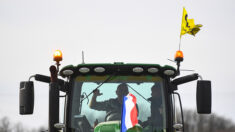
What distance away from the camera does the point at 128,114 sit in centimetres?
654

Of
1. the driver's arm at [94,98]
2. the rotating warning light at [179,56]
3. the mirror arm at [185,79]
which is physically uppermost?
the rotating warning light at [179,56]

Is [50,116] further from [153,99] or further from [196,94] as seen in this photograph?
[196,94]

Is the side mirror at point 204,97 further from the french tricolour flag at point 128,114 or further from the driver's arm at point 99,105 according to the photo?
the driver's arm at point 99,105

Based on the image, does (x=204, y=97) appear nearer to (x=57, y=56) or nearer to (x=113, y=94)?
(x=113, y=94)

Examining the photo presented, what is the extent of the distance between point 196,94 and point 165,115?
1.61ft

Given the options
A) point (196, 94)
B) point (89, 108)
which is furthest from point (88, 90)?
point (196, 94)

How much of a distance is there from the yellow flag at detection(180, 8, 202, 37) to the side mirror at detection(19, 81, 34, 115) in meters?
3.17

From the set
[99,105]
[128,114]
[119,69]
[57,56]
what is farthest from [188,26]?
[128,114]

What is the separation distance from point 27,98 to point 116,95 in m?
1.14

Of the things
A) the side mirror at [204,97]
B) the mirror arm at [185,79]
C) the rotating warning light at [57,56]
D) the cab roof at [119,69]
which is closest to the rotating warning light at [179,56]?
the mirror arm at [185,79]

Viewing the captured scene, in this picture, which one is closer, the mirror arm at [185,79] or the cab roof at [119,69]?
the cab roof at [119,69]

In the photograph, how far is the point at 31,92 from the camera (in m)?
6.69

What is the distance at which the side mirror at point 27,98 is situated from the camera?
663 centimetres

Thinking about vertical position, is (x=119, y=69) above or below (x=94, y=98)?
above
